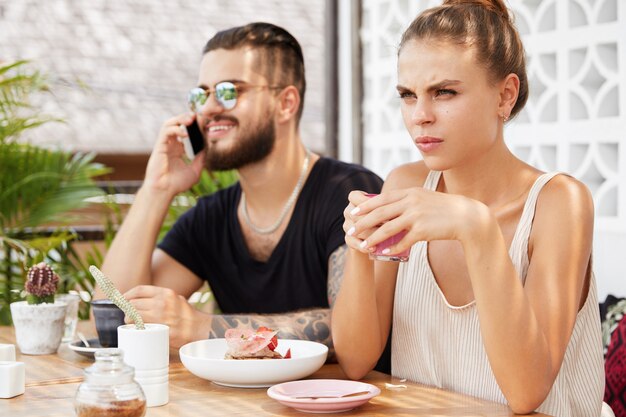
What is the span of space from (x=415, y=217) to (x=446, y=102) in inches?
14.0

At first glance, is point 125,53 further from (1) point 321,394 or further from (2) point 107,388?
(2) point 107,388

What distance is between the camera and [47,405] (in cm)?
181

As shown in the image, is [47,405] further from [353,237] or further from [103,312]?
[353,237]

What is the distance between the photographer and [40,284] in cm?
236

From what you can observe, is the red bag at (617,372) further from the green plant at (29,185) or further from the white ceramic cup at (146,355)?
the green plant at (29,185)

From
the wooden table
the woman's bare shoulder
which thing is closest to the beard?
the woman's bare shoulder

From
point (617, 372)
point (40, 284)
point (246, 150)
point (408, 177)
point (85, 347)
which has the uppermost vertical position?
point (246, 150)

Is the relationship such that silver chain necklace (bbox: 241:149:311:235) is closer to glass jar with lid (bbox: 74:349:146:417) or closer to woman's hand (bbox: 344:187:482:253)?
woman's hand (bbox: 344:187:482:253)

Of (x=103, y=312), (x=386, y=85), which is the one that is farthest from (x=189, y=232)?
(x=386, y=85)

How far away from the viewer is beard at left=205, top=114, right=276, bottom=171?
2.96m

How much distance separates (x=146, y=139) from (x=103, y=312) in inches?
128

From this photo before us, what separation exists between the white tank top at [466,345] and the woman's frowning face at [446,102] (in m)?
0.19

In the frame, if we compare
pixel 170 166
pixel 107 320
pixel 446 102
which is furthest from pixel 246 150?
pixel 446 102

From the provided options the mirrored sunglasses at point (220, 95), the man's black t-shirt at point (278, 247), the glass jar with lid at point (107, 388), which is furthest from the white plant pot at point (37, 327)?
the glass jar with lid at point (107, 388)
